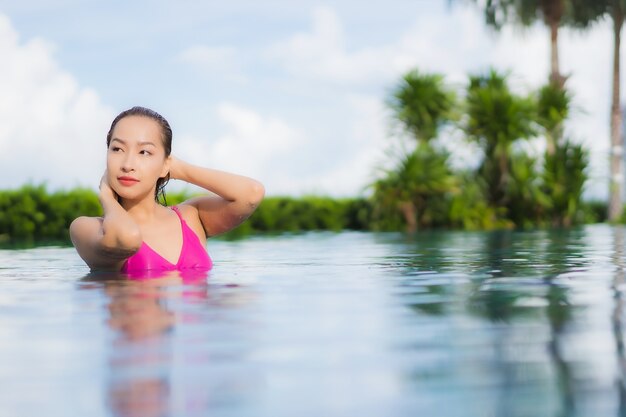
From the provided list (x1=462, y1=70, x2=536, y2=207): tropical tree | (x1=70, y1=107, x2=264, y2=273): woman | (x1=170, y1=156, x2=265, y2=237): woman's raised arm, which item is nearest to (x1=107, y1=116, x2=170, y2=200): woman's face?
(x1=70, y1=107, x2=264, y2=273): woman

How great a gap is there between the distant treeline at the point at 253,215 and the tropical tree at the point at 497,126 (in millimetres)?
2481

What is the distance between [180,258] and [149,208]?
34cm

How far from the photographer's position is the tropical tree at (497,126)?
22.3 m

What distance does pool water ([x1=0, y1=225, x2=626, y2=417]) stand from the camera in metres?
1.89

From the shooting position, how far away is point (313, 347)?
2605 mm

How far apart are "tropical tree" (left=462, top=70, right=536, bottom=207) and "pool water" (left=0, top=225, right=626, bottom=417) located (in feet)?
57.9

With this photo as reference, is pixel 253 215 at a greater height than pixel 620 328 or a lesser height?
greater

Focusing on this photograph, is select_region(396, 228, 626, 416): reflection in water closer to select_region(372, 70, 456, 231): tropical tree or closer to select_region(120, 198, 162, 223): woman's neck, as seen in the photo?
select_region(120, 198, 162, 223): woman's neck

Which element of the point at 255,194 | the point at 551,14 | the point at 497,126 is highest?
the point at 551,14

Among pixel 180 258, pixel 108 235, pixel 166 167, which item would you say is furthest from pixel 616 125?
pixel 108 235

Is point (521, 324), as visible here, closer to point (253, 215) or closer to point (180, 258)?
point (180, 258)

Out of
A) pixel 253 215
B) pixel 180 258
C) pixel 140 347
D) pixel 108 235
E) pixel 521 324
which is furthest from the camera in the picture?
pixel 253 215

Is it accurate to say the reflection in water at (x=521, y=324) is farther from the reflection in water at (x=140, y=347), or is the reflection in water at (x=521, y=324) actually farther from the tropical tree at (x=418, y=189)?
the tropical tree at (x=418, y=189)

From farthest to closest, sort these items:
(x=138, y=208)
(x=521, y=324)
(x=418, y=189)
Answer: (x=418, y=189)
(x=138, y=208)
(x=521, y=324)
